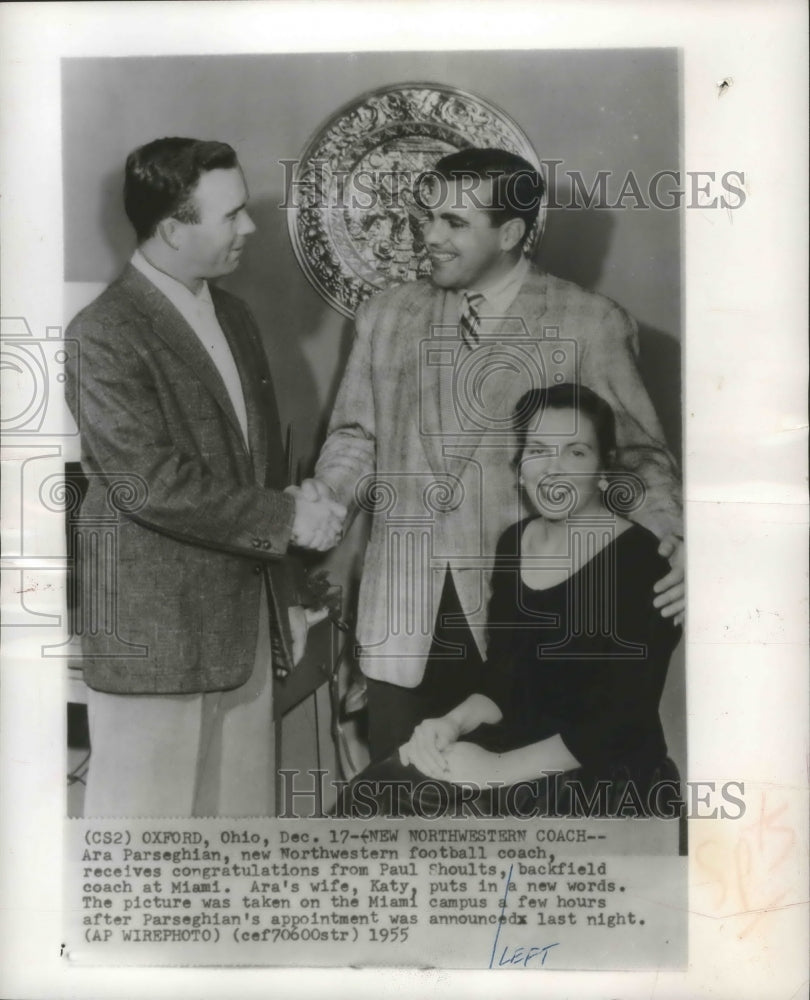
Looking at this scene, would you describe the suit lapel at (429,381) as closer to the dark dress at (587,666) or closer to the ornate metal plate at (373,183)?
the ornate metal plate at (373,183)

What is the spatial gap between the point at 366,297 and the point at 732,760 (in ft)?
3.79

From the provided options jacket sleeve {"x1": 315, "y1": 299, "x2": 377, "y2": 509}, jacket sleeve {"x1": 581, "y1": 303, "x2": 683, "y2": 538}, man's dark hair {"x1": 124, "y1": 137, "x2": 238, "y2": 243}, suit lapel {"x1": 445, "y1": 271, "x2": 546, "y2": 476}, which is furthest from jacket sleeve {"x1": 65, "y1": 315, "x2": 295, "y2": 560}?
jacket sleeve {"x1": 581, "y1": 303, "x2": 683, "y2": 538}

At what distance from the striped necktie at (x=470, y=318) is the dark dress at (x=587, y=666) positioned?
373 millimetres

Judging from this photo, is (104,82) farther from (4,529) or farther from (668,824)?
(668,824)

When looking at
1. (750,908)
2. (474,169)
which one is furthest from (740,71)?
(750,908)

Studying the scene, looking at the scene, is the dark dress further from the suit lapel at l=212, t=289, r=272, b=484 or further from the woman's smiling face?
the suit lapel at l=212, t=289, r=272, b=484

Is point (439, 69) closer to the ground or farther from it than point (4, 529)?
farther from it

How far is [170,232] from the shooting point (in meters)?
1.95

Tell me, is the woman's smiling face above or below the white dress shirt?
below

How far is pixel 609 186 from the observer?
1.95 metres

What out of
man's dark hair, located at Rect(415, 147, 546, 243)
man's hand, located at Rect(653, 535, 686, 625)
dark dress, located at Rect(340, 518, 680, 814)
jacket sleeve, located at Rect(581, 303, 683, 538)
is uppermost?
man's dark hair, located at Rect(415, 147, 546, 243)

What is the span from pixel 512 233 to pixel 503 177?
0.36 feet

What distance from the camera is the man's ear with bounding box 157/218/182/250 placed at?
6.40 ft

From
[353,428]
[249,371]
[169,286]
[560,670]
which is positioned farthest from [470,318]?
[560,670]
